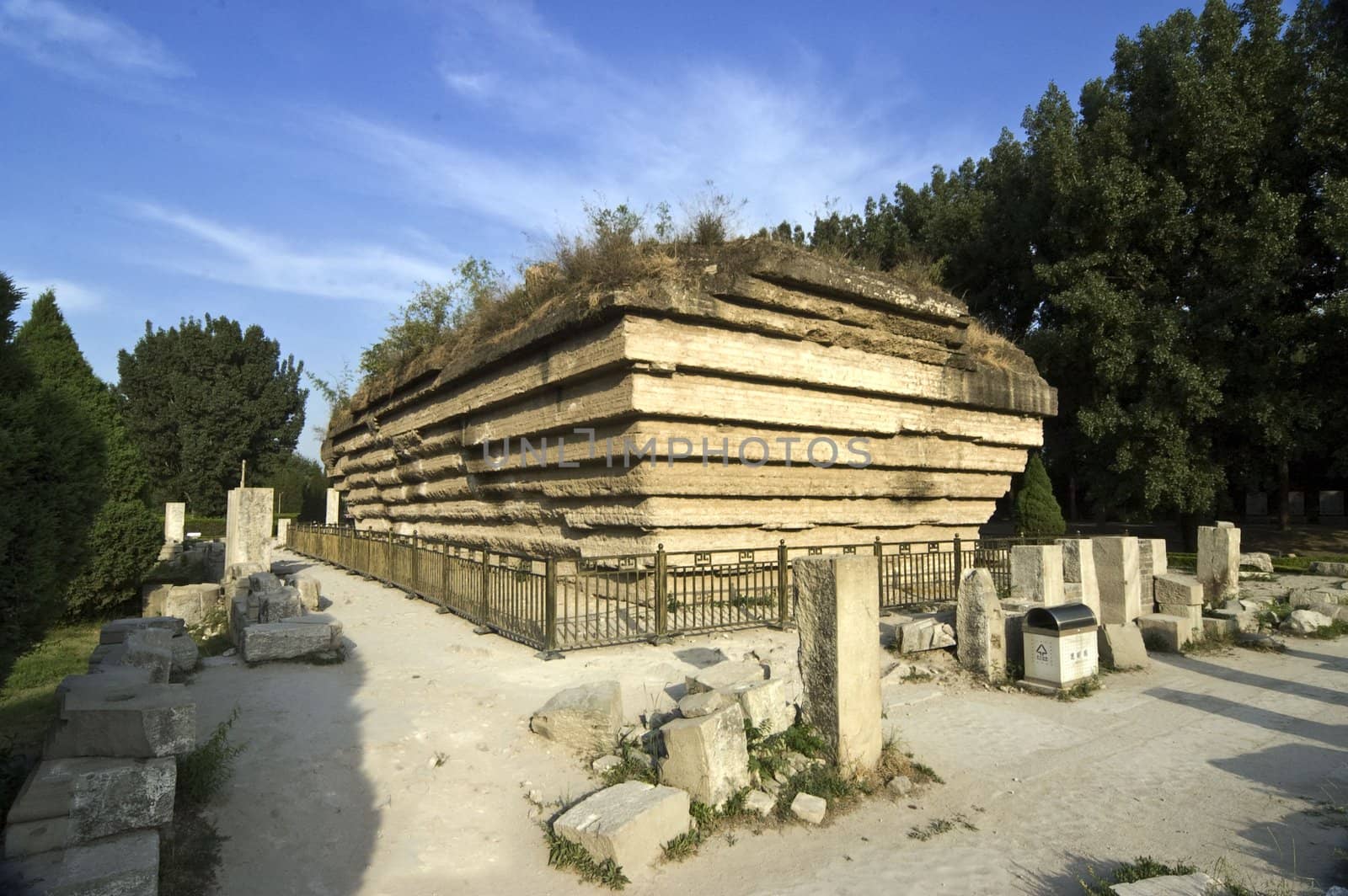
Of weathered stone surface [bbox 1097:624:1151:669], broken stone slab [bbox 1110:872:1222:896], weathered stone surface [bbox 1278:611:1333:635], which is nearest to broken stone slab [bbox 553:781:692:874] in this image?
broken stone slab [bbox 1110:872:1222:896]

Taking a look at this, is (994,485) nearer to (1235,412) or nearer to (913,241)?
(1235,412)

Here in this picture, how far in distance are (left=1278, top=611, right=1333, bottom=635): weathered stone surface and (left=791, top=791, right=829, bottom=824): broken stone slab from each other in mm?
9717

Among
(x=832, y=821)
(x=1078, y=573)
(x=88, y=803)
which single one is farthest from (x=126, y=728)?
(x=1078, y=573)

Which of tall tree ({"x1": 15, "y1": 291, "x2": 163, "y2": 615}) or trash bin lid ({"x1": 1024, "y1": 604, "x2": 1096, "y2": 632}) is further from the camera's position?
tall tree ({"x1": 15, "y1": 291, "x2": 163, "y2": 615})

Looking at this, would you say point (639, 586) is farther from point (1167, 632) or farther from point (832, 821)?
point (1167, 632)

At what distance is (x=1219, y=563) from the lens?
13.1 meters

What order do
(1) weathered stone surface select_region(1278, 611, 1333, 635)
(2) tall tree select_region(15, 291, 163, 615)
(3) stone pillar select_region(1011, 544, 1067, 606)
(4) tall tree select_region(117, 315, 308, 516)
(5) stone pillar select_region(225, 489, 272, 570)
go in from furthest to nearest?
(4) tall tree select_region(117, 315, 308, 516)
(5) stone pillar select_region(225, 489, 272, 570)
(2) tall tree select_region(15, 291, 163, 615)
(1) weathered stone surface select_region(1278, 611, 1333, 635)
(3) stone pillar select_region(1011, 544, 1067, 606)

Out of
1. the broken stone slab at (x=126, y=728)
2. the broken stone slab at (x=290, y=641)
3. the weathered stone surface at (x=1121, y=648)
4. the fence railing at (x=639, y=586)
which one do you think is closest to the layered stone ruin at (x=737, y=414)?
the fence railing at (x=639, y=586)

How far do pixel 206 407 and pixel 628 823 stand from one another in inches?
1817

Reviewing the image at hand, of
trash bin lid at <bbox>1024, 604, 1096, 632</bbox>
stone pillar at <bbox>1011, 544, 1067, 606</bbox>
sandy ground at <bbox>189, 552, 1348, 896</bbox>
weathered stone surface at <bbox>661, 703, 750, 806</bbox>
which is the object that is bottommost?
sandy ground at <bbox>189, 552, 1348, 896</bbox>

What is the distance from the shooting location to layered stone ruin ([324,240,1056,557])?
988 centimetres

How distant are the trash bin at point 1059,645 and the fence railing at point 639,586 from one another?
1925 millimetres

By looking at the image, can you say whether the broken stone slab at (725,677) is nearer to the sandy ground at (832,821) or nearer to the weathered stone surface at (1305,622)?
the sandy ground at (832,821)

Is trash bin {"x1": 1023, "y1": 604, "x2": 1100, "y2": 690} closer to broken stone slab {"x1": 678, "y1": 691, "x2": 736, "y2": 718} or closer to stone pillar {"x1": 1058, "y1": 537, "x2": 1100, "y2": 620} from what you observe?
stone pillar {"x1": 1058, "y1": 537, "x2": 1100, "y2": 620}
